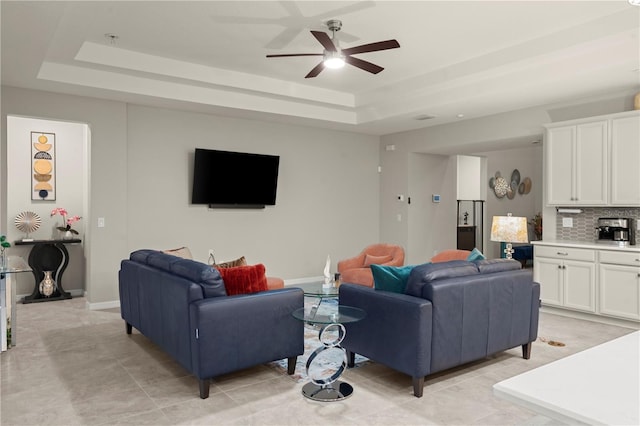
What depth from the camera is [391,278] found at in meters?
3.41

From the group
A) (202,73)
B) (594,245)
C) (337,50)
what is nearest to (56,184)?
(202,73)

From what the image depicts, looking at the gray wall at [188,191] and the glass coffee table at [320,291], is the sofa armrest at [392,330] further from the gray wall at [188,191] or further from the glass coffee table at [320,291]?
the gray wall at [188,191]

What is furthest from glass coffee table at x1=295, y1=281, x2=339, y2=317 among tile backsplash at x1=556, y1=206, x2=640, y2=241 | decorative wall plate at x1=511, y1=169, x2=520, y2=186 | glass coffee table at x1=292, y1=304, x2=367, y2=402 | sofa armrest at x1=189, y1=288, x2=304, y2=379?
decorative wall plate at x1=511, y1=169, x2=520, y2=186

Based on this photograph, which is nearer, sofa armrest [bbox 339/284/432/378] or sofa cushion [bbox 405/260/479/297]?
sofa armrest [bbox 339/284/432/378]

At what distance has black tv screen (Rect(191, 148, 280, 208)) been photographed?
6605 millimetres

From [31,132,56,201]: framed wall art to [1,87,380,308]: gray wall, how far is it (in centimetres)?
27

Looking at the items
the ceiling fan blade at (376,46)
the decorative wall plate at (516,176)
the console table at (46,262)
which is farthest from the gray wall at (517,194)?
the console table at (46,262)

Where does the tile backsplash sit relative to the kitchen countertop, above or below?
above

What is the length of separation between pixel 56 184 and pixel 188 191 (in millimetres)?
1952

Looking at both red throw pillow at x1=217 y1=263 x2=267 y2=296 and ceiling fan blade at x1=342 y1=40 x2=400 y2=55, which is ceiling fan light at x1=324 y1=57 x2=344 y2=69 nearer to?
ceiling fan blade at x1=342 y1=40 x2=400 y2=55

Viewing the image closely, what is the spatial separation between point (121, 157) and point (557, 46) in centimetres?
532

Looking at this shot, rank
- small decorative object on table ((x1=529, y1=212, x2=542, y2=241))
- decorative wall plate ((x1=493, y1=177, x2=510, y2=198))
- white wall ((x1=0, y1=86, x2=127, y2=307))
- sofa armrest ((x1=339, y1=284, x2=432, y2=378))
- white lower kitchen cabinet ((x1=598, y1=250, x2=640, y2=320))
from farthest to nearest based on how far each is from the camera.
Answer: decorative wall plate ((x1=493, y1=177, x2=510, y2=198))
small decorative object on table ((x1=529, y1=212, x2=542, y2=241))
white wall ((x1=0, y1=86, x2=127, y2=307))
white lower kitchen cabinet ((x1=598, y1=250, x2=640, y2=320))
sofa armrest ((x1=339, y1=284, x2=432, y2=378))

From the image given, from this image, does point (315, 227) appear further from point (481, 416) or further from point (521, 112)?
point (481, 416)

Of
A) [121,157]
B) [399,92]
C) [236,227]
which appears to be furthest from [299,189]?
[121,157]
